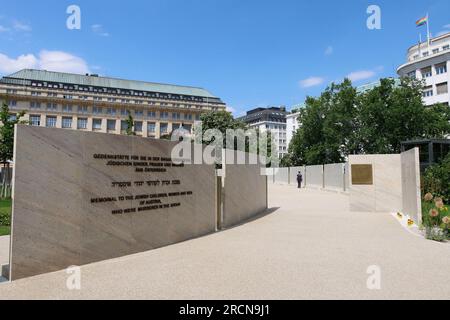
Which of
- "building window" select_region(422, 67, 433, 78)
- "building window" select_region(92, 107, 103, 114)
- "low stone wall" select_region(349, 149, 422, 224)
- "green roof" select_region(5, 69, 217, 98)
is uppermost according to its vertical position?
"green roof" select_region(5, 69, 217, 98)

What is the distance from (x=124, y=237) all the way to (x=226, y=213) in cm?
435

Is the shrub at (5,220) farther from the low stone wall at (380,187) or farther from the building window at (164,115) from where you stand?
the building window at (164,115)

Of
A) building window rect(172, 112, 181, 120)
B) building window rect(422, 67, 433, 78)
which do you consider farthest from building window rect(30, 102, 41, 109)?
building window rect(422, 67, 433, 78)

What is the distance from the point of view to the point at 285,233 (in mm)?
9172

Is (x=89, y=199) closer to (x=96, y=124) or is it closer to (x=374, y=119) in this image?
(x=374, y=119)

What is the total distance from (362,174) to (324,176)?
52.6 ft

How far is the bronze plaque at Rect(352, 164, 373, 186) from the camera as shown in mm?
14508

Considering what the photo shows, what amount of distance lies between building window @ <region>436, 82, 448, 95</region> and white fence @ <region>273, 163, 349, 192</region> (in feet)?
103

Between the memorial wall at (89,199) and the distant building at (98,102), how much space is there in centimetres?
6756

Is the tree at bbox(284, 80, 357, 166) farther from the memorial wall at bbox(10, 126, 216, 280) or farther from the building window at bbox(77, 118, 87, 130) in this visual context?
the building window at bbox(77, 118, 87, 130)

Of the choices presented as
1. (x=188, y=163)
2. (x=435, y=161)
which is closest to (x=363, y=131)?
(x=435, y=161)

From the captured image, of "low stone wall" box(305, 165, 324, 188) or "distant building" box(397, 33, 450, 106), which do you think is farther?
"distant building" box(397, 33, 450, 106)

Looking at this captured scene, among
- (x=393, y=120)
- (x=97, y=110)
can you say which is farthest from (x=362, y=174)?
(x=97, y=110)

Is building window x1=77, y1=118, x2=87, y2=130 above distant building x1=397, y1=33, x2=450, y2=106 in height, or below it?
below
